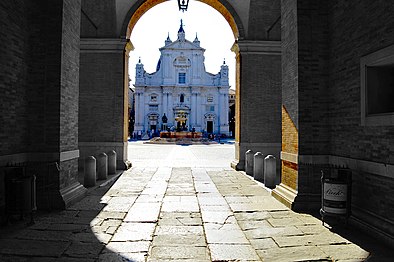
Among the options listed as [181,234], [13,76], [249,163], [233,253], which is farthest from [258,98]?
[233,253]

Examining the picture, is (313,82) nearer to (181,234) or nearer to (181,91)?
(181,234)

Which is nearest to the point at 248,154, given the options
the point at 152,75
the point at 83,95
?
the point at 83,95

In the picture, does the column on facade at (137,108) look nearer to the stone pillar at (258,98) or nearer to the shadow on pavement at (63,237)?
the stone pillar at (258,98)

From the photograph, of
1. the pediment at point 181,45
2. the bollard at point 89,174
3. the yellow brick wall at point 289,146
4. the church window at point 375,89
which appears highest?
the pediment at point 181,45

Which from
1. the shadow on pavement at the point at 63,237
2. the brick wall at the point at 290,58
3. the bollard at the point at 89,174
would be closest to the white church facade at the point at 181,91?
the bollard at the point at 89,174

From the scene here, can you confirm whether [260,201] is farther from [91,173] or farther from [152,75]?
[152,75]

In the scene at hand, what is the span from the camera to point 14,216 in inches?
211

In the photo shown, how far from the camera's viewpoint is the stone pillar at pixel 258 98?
1255 centimetres

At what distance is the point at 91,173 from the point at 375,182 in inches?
277

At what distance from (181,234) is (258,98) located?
29.0 feet

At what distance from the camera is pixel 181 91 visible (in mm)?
58406

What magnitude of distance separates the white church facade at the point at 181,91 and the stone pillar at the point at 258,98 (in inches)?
1756

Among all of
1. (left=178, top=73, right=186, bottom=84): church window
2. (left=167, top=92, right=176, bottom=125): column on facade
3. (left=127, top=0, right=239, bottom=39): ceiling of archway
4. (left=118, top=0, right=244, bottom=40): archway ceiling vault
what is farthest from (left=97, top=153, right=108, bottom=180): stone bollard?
(left=178, top=73, right=186, bottom=84): church window

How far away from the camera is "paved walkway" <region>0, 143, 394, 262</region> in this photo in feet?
12.8
